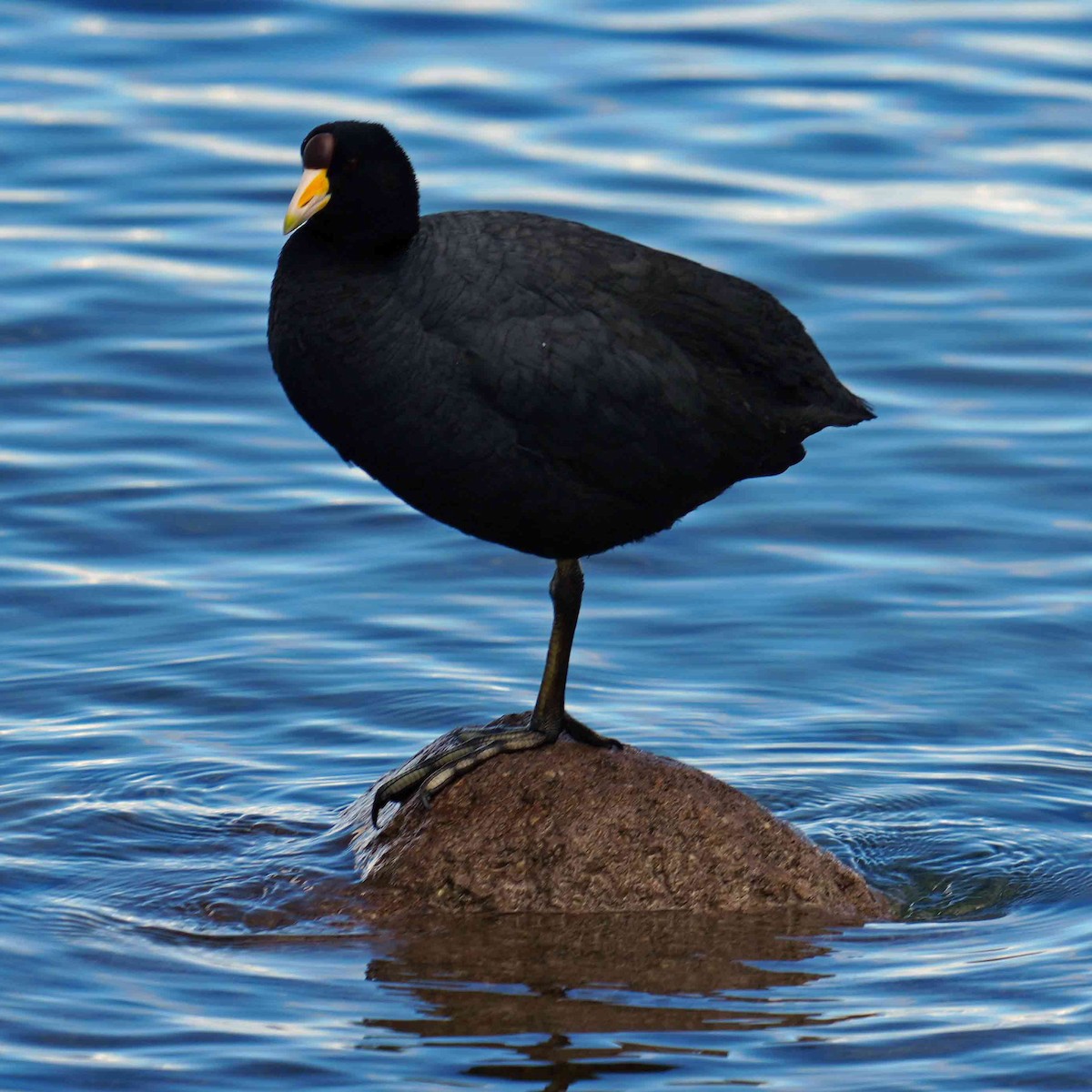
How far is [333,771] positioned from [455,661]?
1.18m

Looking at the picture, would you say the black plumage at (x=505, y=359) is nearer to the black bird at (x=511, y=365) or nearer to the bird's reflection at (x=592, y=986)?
the black bird at (x=511, y=365)

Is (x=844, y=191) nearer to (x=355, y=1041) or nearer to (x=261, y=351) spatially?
(x=261, y=351)

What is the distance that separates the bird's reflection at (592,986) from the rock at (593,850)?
7 cm

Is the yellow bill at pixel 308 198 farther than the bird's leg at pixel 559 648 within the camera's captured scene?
No

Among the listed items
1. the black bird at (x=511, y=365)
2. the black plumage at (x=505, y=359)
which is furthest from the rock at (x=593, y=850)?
the black plumage at (x=505, y=359)

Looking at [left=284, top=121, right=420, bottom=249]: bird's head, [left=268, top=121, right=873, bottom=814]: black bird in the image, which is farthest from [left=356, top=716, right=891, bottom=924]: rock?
[left=284, top=121, right=420, bottom=249]: bird's head

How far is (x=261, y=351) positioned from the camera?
12.7 metres

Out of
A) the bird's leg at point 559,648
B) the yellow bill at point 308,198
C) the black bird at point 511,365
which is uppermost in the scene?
the yellow bill at point 308,198

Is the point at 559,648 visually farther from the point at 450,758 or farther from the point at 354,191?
the point at 354,191

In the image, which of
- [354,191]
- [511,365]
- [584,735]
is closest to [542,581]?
[584,735]

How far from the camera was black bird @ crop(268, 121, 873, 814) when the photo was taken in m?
6.46

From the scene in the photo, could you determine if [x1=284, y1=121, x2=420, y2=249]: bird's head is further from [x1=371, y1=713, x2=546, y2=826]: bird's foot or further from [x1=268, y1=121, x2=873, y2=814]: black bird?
[x1=371, y1=713, x2=546, y2=826]: bird's foot

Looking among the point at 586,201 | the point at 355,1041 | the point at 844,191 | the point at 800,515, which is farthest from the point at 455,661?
the point at 844,191

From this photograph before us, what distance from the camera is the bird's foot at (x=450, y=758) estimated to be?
7156 millimetres
